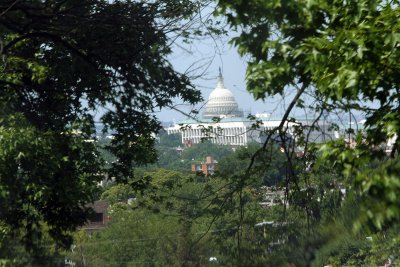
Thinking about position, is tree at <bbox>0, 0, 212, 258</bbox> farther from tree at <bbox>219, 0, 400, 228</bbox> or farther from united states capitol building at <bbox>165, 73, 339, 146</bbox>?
tree at <bbox>219, 0, 400, 228</bbox>

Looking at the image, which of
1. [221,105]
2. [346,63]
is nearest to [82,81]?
[221,105]

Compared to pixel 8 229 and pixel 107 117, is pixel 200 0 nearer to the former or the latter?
pixel 107 117

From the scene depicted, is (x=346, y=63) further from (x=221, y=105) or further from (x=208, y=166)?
(x=208, y=166)

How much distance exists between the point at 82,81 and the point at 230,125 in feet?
5.28

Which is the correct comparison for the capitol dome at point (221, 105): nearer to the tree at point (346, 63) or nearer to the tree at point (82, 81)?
the tree at point (82, 81)

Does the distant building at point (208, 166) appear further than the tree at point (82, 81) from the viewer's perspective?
Yes

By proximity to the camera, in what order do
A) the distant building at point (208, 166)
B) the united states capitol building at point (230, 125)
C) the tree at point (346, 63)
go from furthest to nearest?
the distant building at point (208, 166) → the united states capitol building at point (230, 125) → the tree at point (346, 63)

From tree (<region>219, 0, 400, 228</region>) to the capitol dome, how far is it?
2239mm

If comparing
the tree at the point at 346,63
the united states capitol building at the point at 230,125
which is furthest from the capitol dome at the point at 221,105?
the tree at the point at 346,63

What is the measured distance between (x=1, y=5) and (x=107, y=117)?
153cm

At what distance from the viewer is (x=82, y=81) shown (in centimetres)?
828

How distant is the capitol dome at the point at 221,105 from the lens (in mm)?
7734

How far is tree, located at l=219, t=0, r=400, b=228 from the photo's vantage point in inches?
157

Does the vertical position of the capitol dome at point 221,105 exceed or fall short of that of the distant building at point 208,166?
it exceeds it
